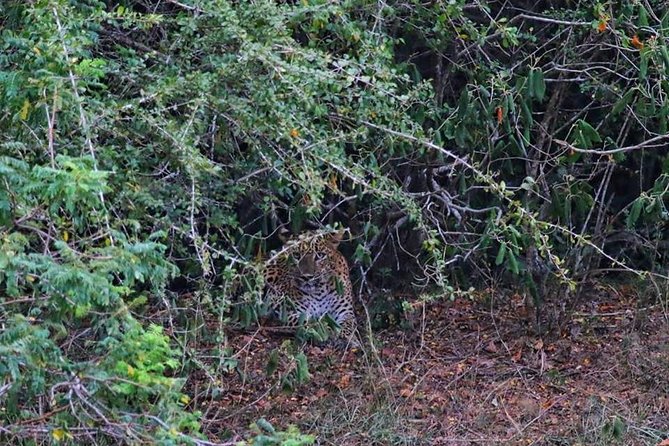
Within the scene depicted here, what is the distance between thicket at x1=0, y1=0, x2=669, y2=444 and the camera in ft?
12.0

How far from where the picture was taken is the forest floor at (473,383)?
513 centimetres

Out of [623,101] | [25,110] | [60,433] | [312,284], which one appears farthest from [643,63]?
[60,433]

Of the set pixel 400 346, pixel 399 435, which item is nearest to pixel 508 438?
pixel 399 435

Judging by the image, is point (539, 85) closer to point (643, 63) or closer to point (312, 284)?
point (643, 63)

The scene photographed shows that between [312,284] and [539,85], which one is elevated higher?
[539,85]

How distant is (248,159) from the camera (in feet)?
17.7

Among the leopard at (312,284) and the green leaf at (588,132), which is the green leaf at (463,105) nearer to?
the green leaf at (588,132)

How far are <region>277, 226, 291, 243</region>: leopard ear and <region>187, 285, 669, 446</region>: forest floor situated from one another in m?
0.56

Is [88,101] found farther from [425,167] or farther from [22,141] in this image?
[425,167]

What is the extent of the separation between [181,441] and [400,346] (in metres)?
2.77

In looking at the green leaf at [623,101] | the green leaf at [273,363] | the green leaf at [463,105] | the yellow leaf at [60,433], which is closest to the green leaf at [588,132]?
the green leaf at [623,101]

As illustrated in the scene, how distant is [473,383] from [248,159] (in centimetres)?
151

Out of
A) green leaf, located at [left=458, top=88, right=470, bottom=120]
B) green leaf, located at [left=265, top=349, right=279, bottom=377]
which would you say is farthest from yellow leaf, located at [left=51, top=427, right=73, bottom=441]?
green leaf, located at [left=458, top=88, right=470, bottom=120]

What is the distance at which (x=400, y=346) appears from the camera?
20.3ft
